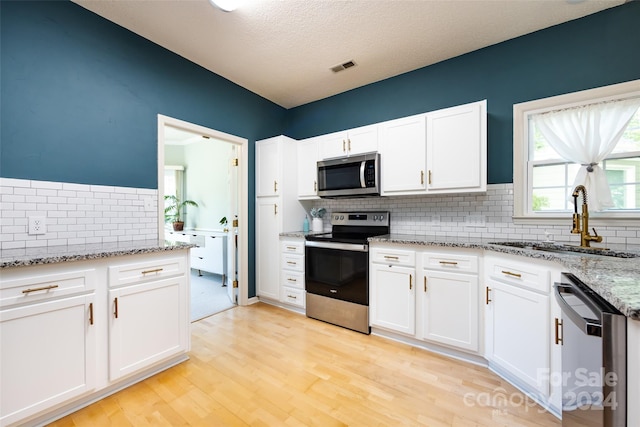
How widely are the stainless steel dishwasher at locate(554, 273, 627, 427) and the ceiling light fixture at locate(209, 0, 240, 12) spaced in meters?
2.56

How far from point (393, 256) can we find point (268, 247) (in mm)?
1611

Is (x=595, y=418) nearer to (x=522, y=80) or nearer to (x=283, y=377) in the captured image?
(x=283, y=377)

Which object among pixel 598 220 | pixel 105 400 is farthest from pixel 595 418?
pixel 105 400

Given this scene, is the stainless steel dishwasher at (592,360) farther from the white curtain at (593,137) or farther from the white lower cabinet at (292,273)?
the white lower cabinet at (292,273)

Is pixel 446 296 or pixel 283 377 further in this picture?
pixel 446 296

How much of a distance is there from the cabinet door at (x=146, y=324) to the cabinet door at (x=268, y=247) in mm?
1265

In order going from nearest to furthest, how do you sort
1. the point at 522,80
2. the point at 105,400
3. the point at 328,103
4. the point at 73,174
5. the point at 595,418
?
the point at 595,418
the point at 105,400
the point at 73,174
the point at 522,80
the point at 328,103

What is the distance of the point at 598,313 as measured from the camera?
2.87 feet

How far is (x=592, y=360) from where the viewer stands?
2.94 ft

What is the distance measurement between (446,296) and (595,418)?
1211 millimetres

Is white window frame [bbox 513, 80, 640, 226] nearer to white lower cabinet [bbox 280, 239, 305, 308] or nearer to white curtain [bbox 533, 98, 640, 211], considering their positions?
white curtain [bbox 533, 98, 640, 211]

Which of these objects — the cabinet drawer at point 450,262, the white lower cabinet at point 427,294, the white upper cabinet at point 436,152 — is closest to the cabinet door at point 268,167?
the white upper cabinet at point 436,152

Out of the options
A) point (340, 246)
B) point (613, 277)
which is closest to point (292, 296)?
point (340, 246)

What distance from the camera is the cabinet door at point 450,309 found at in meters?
1.98
